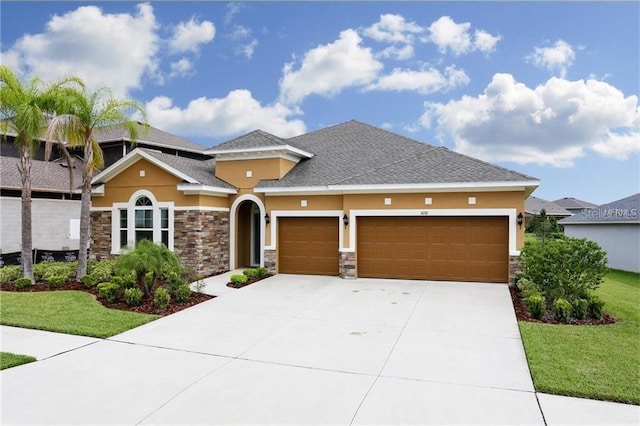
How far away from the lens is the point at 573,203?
53750mm

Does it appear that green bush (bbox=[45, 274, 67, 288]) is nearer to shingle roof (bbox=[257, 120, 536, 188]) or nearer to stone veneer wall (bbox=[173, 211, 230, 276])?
stone veneer wall (bbox=[173, 211, 230, 276])

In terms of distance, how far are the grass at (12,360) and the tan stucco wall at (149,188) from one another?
8.54 m

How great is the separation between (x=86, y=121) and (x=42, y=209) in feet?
26.9

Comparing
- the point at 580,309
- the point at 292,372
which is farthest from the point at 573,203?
the point at 292,372

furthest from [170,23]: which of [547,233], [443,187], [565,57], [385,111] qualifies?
[547,233]

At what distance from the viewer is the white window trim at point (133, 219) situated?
15250 millimetres

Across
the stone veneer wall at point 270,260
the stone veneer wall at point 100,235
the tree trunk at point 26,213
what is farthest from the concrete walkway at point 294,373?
the stone veneer wall at point 100,235

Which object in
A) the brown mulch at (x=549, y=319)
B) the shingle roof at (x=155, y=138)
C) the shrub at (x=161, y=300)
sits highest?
the shingle roof at (x=155, y=138)

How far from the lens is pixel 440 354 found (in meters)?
6.88

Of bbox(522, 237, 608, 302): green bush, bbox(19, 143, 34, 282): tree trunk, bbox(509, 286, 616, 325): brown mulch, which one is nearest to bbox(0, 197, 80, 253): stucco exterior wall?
bbox(19, 143, 34, 282): tree trunk

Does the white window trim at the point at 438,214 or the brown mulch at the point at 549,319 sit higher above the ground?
the white window trim at the point at 438,214

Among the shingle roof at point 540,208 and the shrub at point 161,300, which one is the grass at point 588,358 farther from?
the shingle roof at point 540,208

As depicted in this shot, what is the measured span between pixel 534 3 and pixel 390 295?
409 inches

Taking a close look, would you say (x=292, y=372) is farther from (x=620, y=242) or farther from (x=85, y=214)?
(x=620, y=242)
